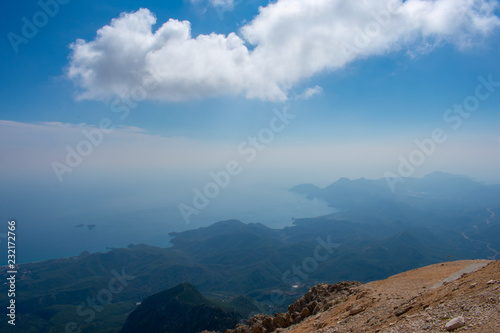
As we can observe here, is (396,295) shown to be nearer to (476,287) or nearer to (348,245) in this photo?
(476,287)

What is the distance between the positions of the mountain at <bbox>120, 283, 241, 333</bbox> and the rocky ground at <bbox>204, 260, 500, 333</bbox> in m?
41.1

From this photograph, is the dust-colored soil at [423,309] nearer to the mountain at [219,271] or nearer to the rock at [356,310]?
the rock at [356,310]

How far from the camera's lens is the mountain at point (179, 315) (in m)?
54.7

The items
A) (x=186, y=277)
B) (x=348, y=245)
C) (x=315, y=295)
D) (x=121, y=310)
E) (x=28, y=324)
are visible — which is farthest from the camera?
(x=348, y=245)

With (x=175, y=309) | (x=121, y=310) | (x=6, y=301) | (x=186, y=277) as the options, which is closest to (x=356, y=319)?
(x=175, y=309)

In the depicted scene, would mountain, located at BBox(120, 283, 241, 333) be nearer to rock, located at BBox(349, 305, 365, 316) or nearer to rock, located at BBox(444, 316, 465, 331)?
rock, located at BBox(349, 305, 365, 316)

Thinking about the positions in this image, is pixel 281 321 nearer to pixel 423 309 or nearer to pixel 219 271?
pixel 423 309

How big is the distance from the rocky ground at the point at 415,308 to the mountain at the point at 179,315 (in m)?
41.1

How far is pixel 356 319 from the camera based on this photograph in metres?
11.2

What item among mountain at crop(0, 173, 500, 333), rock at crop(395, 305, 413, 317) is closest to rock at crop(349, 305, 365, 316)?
rock at crop(395, 305, 413, 317)

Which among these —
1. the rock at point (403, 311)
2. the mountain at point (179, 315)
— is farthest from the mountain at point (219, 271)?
the rock at point (403, 311)

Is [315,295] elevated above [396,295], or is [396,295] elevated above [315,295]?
[396,295]

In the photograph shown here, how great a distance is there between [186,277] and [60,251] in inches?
4815

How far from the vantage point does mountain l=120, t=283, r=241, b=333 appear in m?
54.7
